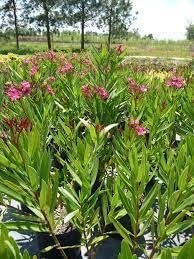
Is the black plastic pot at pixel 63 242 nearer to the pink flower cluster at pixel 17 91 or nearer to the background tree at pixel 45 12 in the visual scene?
the pink flower cluster at pixel 17 91

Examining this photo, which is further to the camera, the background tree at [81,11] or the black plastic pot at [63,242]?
the background tree at [81,11]

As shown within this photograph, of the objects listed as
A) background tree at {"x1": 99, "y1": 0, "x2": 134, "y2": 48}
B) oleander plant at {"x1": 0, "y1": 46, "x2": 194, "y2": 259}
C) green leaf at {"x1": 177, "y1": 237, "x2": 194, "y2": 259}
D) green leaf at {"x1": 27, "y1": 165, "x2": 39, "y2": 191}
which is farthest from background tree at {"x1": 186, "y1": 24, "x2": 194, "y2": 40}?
green leaf at {"x1": 177, "y1": 237, "x2": 194, "y2": 259}

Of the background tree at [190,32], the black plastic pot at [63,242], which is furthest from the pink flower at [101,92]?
the background tree at [190,32]

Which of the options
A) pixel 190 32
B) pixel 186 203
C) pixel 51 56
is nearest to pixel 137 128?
pixel 186 203

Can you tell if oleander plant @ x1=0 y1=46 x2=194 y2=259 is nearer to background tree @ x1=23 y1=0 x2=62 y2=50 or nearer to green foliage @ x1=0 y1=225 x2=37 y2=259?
green foliage @ x1=0 y1=225 x2=37 y2=259

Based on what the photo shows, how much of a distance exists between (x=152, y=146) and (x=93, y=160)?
0.70 meters

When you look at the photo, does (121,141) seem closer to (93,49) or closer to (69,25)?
(93,49)

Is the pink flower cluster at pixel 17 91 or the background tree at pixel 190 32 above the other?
the pink flower cluster at pixel 17 91

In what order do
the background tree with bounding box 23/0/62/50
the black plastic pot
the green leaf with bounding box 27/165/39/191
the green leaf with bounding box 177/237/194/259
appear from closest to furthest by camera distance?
the green leaf with bounding box 177/237/194/259, the green leaf with bounding box 27/165/39/191, the black plastic pot, the background tree with bounding box 23/0/62/50

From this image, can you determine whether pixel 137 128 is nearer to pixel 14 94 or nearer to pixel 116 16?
pixel 14 94


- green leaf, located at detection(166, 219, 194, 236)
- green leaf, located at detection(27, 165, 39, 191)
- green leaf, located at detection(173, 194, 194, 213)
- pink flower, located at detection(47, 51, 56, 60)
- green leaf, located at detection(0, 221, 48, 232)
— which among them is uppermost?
pink flower, located at detection(47, 51, 56, 60)

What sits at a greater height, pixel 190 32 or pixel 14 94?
pixel 14 94

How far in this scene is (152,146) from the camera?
230 centimetres

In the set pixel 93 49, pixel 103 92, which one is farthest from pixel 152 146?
pixel 93 49
